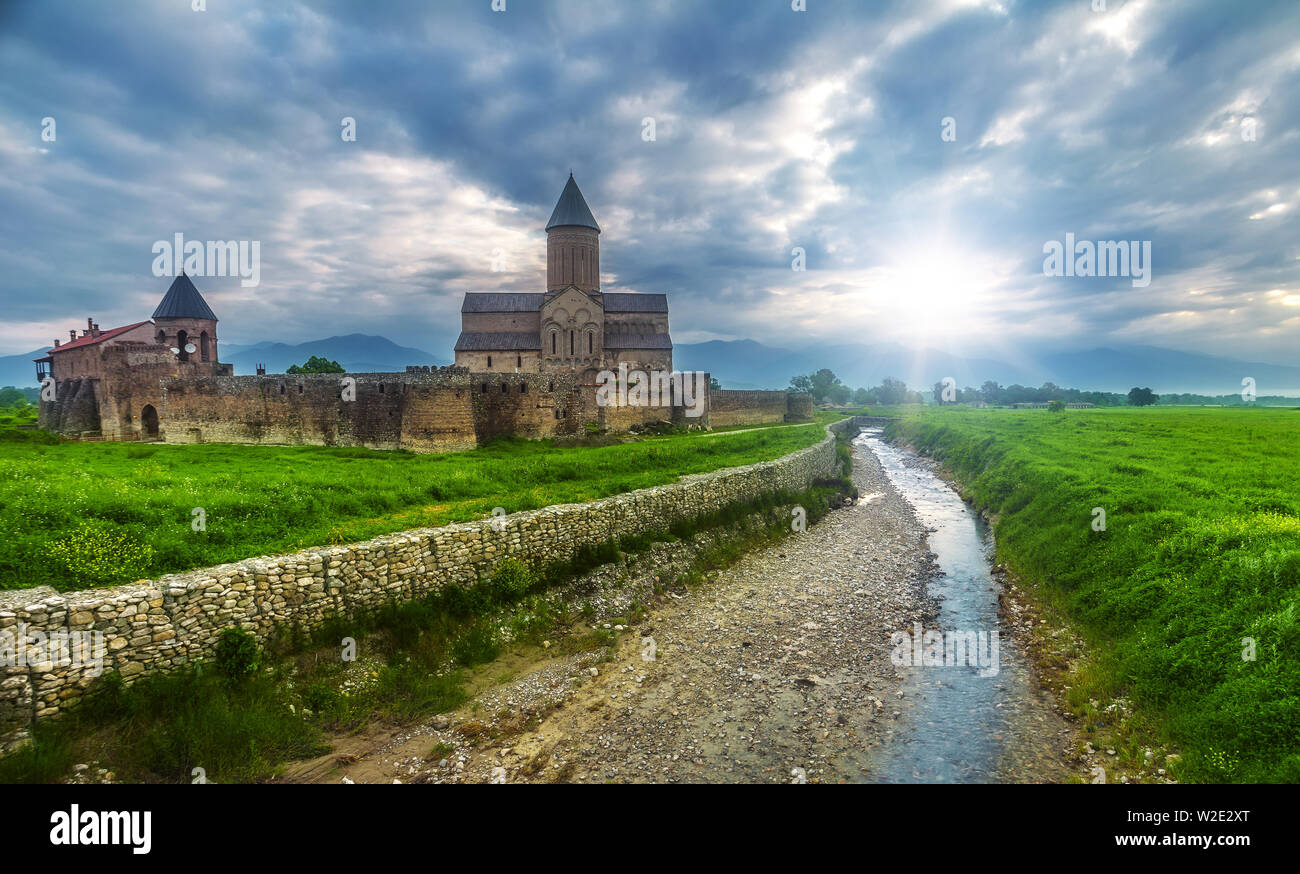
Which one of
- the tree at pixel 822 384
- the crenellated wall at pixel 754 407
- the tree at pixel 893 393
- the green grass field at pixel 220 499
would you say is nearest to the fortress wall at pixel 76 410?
the green grass field at pixel 220 499

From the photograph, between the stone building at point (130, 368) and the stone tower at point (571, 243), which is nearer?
the stone building at point (130, 368)

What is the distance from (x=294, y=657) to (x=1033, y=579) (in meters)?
14.3

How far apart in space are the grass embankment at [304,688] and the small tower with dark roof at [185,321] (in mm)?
37601

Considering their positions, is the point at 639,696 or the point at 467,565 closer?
the point at 639,696

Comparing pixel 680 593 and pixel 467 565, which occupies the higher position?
pixel 467 565

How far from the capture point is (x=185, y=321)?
37344 millimetres

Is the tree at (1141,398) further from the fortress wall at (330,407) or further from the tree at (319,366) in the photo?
the tree at (319,366)

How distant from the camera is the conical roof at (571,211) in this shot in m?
48.0

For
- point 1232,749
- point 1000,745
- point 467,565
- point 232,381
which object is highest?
point 232,381
